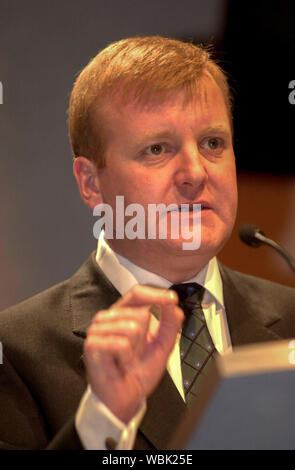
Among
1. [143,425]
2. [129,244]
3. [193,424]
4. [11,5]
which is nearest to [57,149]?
[11,5]

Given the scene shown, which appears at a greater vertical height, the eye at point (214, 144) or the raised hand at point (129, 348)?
the eye at point (214, 144)

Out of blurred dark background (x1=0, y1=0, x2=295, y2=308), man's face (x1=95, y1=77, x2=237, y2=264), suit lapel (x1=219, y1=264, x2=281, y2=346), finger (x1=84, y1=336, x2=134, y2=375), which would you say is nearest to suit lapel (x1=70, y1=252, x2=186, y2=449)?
man's face (x1=95, y1=77, x2=237, y2=264)

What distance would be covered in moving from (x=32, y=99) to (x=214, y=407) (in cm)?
151

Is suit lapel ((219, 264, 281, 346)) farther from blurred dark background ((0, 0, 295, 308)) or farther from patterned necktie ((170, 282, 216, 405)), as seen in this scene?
blurred dark background ((0, 0, 295, 308))

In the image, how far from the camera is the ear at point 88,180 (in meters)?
1.68

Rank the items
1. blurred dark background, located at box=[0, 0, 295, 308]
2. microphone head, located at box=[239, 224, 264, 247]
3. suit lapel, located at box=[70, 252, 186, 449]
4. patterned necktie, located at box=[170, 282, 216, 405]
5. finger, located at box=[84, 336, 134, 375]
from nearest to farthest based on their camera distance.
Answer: finger, located at box=[84, 336, 134, 375] < suit lapel, located at box=[70, 252, 186, 449] < patterned necktie, located at box=[170, 282, 216, 405] < microphone head, located at box=[239, 224, 264, 247] < blurred dark background, located at box=[0, 0, 295, 308]

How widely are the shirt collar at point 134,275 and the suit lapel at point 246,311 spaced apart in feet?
0.15

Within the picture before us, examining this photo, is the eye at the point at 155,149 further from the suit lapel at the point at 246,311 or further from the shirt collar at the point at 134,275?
the suit lapel at the point at 246,311

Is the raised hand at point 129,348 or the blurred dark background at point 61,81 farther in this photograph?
the blurred dark background at point 61,81

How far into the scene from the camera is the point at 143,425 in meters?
1.38

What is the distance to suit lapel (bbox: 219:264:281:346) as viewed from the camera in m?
1.62

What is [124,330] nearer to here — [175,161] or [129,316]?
[129,316]

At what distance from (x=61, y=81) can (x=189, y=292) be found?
3.06ft

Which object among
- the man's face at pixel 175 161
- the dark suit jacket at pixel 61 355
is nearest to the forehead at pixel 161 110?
the man's face at pixel 175 161
